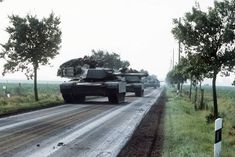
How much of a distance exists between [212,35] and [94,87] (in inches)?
421

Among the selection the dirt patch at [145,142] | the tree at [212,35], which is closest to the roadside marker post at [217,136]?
the dirt patch at [145,142]

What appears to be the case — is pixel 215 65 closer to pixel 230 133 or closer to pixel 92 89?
pixel 230 133

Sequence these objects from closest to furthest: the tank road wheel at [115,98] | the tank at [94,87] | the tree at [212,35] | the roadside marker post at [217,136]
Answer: the roadside marker post at [217,136], the tree at [212,35], the tank at [94,87], the tank road wheel at [115,98]

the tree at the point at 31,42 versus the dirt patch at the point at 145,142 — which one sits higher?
the tree at the point at 31,42

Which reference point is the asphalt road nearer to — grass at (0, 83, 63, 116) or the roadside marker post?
the roadside marker post

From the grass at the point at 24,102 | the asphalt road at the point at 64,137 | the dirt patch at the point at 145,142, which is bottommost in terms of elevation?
the dirt patch at the point at 145,142

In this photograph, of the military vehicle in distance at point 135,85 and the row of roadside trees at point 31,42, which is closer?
the row of roadside trees at point 31,42

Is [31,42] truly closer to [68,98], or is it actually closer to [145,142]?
[68,98]

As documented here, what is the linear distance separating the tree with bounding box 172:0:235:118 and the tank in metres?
8.79

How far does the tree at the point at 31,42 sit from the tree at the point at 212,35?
36.3 ft

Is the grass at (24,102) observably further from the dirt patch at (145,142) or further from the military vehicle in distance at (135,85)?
the military vehicle in distance at (135,85)

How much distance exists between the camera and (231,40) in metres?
20.9

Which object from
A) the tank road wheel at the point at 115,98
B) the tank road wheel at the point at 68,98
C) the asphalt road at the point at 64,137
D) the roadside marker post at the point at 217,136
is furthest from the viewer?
the tank road wheel at the point at 68,98

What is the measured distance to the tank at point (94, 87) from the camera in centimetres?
2980
